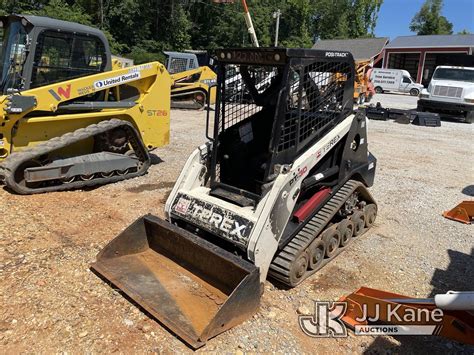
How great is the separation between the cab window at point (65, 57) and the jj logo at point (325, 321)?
16.1 feet

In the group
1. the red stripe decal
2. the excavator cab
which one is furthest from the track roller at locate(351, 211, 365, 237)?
the excavator cab

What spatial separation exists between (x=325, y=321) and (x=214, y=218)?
1.29 m

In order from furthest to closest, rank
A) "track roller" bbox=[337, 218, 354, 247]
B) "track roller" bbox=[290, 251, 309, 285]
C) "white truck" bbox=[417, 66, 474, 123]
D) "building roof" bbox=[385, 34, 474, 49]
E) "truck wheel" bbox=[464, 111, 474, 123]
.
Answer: "building roof" bbox=[385, 34, 474, 49], "truck wheel" bbox=[464, 111, 474, 123], "white truck" bbox=[417, 66, 474, 123], "track roller" bbox=[337, 218, 354, 247], "track roller" bbox=[290, 251, 309, 285]

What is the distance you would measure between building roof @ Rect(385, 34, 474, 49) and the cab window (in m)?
36.5

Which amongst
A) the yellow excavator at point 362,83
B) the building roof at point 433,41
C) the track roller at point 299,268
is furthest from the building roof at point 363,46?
the track roller at point 299,268

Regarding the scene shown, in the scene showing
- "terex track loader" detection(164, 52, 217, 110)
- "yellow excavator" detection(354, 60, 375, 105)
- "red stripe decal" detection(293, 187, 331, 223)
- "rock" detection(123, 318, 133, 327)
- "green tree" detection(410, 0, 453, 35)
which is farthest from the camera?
"green tree" detection(410, 0, 453, 35)

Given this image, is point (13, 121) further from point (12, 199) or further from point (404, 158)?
point (404, 158)

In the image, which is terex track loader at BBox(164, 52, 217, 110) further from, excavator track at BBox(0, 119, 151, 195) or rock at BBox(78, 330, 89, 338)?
rock at BBox(78, 330, 89, 338)

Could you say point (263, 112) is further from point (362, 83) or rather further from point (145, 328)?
point (362, 83)

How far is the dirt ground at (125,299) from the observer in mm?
3195

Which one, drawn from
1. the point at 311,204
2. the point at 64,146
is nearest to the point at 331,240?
the point at 311,204

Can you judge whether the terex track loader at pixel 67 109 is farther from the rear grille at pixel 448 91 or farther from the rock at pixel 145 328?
the rear grille at pixel 448 91

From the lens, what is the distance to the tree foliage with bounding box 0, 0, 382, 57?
2962 cm

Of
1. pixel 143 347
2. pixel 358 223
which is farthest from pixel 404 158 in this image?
pixel 143 347
